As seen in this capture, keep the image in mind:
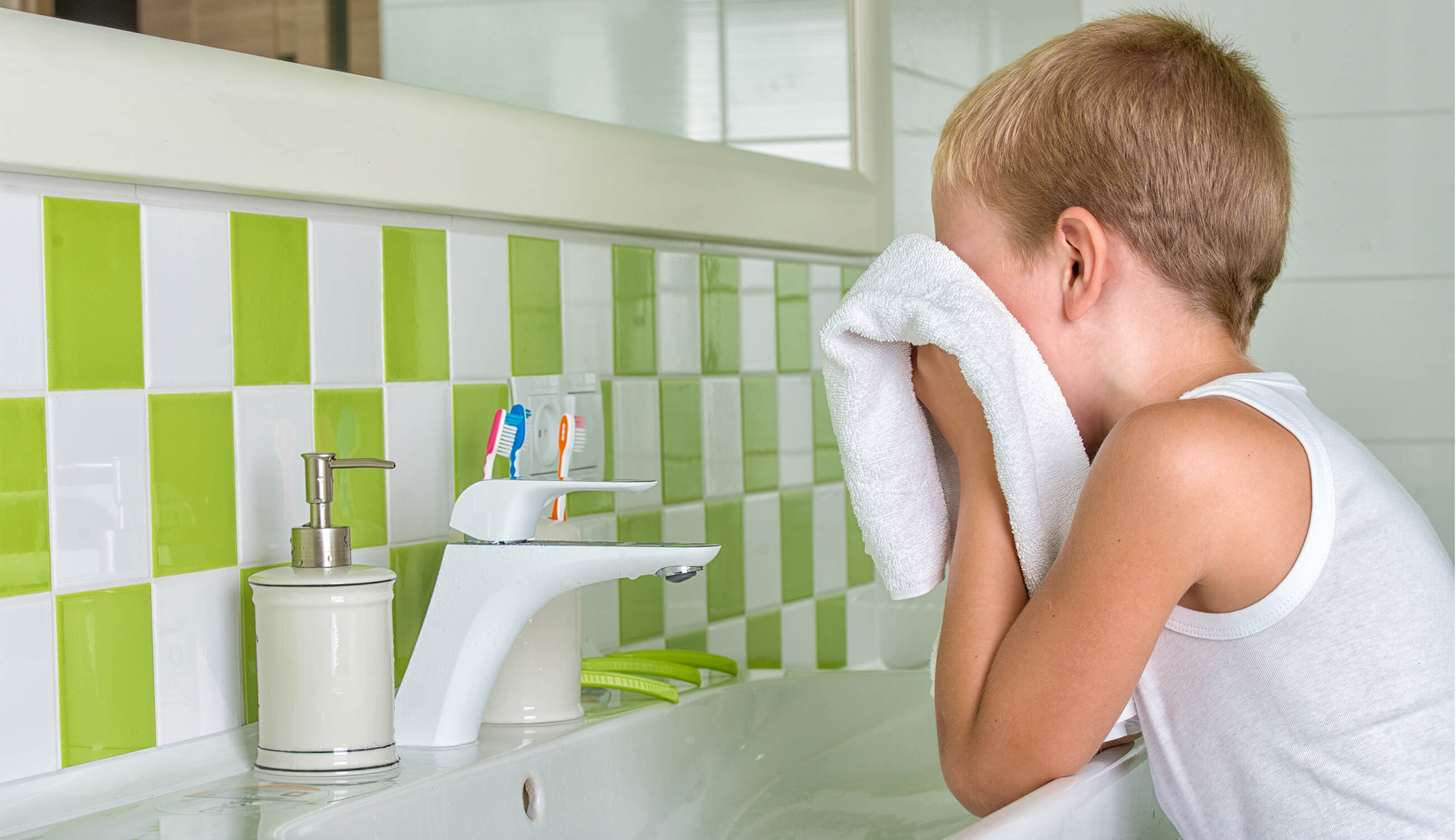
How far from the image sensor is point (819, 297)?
1.33 m

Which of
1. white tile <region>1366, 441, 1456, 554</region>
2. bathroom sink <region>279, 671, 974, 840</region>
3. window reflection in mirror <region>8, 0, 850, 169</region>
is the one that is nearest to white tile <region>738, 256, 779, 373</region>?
window reflection in mirror <region>8, 0, 850, 169</region>

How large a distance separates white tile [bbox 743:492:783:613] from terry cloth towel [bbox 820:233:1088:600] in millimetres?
443

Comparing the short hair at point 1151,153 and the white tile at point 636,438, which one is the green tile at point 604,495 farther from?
the short hair at point 1151,153

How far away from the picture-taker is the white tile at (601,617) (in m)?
1.04

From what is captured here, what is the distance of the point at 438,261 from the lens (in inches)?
35.2

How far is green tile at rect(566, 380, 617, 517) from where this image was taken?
1.03 m

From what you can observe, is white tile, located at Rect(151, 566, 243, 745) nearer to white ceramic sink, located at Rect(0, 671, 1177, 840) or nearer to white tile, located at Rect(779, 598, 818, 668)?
white ceramic sink, located at Rect(0, 671, 1177, 840)

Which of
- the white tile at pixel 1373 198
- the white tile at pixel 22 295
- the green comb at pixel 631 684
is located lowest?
the green comb at pixel 631 684

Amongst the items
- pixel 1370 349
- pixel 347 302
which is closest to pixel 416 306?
pixel 347 302

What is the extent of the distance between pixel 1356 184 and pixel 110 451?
1.46 meters

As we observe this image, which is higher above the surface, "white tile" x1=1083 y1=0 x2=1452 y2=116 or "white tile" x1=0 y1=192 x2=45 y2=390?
"white tile" x1=1083 y1=0 x2=1452 y2=116

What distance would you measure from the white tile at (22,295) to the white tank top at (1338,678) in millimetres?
613

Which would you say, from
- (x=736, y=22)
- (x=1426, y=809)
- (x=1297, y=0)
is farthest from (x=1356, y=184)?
(x=1426, y=809)

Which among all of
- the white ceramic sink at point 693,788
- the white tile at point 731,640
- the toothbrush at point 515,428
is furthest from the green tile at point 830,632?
the toothbrush at point 515,428
